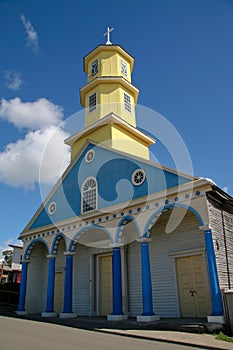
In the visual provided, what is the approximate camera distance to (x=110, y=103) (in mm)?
19969

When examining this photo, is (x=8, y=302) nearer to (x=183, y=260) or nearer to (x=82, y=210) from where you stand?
(x=82, y=210)

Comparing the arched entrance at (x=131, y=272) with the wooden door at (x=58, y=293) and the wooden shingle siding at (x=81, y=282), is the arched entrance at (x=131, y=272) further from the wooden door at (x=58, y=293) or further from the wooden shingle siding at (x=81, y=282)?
the wooden door at (x=58, y=293)

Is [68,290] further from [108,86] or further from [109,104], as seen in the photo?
[108,86]

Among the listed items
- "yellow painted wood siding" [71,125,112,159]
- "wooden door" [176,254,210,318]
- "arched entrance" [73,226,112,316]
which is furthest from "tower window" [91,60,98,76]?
"wooden door" [176,254,210,318]

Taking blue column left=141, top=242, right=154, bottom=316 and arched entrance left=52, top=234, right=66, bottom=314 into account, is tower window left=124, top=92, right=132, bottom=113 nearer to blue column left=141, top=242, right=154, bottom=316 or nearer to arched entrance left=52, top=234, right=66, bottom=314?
arched entrance left=52, top=234, right=66, bottom=314

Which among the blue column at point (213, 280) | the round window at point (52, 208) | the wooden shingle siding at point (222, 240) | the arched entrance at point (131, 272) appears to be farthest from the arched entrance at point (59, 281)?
the blue column at point (213, 280)

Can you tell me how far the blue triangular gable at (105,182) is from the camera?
1289 cm

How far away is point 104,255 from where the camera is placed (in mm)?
16688

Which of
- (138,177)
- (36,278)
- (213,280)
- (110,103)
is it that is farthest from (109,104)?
(213,280)

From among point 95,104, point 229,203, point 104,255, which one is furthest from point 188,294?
point 95,104

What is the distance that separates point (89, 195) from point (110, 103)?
Result: 22.6 feet

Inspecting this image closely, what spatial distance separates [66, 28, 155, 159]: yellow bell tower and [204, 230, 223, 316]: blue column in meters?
8.69

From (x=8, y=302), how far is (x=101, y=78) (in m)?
16.8

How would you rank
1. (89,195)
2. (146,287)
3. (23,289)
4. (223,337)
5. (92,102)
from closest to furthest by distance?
(223,337) → (146,287) → (89,195) → (23,289) → (92,102)
